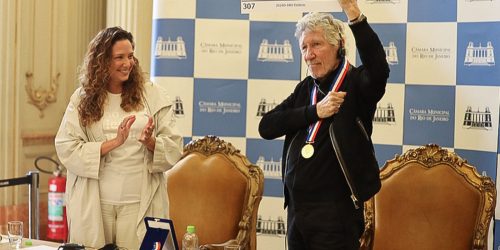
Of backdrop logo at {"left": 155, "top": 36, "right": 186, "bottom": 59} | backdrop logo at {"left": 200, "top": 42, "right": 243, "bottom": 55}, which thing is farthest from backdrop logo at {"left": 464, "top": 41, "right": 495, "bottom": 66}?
backdrop logo at {"left": 155, "top": 36, "right": 186, "bottom": 59}

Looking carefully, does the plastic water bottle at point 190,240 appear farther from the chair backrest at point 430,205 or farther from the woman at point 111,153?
the chair backrest at point 430,205

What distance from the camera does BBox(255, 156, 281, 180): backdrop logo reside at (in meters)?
3.92

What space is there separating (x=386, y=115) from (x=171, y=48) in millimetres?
1238

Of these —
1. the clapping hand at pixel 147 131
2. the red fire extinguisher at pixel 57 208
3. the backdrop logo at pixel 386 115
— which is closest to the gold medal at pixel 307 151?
the clapping hand at pixel 147 131

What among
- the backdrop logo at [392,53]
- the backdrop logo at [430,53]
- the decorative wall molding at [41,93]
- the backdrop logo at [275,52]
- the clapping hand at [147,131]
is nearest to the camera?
the clapping hand at [147,131]

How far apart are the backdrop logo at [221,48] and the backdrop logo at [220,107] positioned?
0.91ft

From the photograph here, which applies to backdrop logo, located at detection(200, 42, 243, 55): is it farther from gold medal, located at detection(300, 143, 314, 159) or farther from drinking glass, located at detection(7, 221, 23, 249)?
drinking glass, located at detection(7, 221, 23, 249)

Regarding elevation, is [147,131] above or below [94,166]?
above

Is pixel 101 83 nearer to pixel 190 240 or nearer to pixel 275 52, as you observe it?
pixel 190 240

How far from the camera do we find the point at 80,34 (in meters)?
5.13

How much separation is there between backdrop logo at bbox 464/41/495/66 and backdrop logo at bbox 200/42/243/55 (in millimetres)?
1188

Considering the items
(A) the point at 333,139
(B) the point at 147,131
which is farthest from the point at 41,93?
(A) the point at 333,139

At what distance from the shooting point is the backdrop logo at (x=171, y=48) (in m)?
4.02

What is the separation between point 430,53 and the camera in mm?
3619
